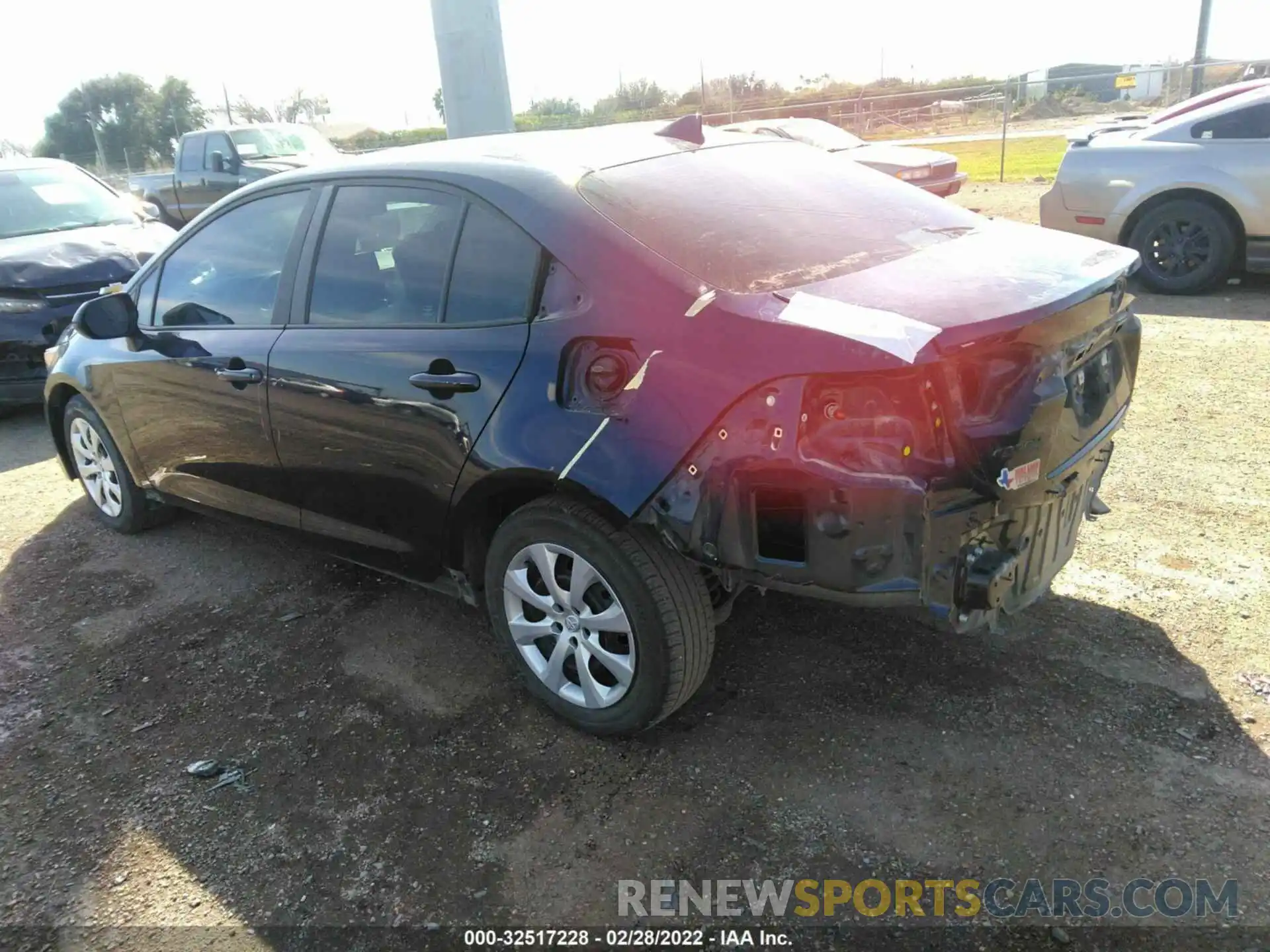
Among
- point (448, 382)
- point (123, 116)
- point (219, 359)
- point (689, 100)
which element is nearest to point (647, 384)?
point (448, 382)

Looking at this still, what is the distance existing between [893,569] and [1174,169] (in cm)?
694

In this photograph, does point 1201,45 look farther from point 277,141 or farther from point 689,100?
point 689,100

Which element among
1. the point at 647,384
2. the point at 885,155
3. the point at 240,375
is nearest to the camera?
the point at 647,384

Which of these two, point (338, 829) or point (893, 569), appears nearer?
point (893, 569)

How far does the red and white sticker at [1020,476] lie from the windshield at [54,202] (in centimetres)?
794

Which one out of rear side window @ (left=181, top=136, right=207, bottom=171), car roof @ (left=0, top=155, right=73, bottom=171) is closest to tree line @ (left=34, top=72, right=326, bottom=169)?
rear side window @ (left=181, top=136, right=207, bottom=171)

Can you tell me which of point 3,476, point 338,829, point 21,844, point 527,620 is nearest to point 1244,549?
point 527,620

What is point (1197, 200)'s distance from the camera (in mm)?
7516

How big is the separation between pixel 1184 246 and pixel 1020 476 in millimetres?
6666

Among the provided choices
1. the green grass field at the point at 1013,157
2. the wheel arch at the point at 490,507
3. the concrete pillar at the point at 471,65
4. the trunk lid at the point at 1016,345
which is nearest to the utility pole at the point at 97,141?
the concrete pillar at the point at 471,65

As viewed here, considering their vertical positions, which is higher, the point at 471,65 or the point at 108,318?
the point at 471,65

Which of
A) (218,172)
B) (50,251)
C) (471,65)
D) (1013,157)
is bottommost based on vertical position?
(1013,157)

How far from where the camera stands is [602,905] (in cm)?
234

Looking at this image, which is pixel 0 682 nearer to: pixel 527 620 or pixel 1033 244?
pixel 527 620
